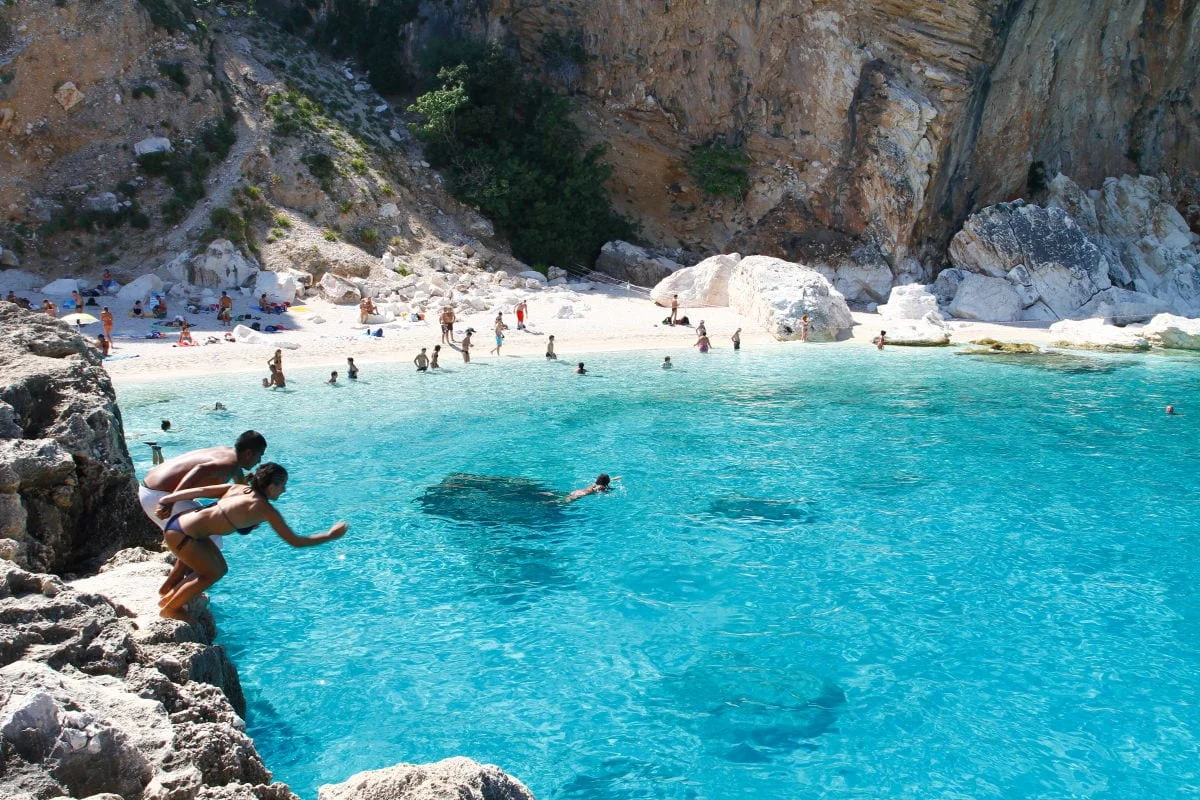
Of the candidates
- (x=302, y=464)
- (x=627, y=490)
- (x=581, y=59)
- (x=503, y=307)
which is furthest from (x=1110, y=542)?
(x=581, y=59)

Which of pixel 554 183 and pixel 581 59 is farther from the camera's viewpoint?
pixel 581 59

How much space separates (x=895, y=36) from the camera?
33.6 metres

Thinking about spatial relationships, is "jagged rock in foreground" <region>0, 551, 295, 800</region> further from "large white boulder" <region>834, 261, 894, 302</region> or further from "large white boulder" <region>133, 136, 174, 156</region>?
"large white boulder" <region>834, 261, 894, 302</region>

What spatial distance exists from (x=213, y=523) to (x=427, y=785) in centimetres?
299

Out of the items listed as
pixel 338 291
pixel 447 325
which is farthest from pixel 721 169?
pixel 338 291

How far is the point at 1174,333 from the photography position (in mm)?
26094

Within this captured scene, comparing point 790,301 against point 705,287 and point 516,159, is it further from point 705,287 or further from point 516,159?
point 516,159

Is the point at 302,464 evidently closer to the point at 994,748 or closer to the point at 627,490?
the point at 627,490

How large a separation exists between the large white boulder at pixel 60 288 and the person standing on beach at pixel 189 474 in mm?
21870

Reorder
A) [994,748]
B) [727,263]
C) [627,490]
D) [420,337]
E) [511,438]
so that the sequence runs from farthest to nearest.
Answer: [727,263] → [420,337] → [511,438] → [627,490] → [994,748]

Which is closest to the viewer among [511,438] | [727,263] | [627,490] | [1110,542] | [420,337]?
[1110,542]

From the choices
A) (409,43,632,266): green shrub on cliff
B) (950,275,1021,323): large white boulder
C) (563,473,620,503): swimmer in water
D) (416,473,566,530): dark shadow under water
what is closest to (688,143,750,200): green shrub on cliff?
(409,43,632,266): green shrub on cliff

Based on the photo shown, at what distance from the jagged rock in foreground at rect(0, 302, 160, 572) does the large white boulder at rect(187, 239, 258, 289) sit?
1968cm

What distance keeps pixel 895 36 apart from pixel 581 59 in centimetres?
1238
